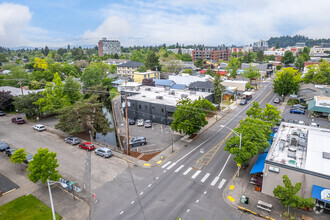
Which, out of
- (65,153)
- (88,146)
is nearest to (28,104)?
(65,153)

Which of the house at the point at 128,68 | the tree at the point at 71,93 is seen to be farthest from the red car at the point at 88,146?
the house at the point at 128,68

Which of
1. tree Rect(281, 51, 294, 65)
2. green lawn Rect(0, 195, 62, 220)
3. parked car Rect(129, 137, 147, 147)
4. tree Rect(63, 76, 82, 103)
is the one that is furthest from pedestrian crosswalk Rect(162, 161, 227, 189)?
tree Rect(281, 51, 294, 65)

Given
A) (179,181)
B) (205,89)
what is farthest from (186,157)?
(205,89)

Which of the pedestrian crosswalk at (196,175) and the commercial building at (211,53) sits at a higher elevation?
the commercial building at (211,53)

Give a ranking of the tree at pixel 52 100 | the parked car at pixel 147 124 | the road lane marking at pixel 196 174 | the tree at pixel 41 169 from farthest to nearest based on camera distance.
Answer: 1. the tree at pixel 52 100
2. the parked car at pixel 147 124
3. the road lane marking at pixel 196 174
4. the tree at pixel 41 169

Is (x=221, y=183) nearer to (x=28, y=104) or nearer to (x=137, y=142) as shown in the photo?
(x=137, y=142)

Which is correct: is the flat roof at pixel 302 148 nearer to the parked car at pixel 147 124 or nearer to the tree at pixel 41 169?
the tree at pixel 41 169

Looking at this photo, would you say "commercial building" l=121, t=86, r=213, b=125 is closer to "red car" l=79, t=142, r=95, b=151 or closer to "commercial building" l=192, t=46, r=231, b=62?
"red car" l=79, t=142, r=95, b=151
